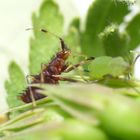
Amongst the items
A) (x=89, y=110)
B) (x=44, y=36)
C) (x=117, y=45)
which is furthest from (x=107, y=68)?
(x=44, y=36)

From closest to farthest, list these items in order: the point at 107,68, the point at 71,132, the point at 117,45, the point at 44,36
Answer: the point at 71,132
the point at 107,68
the point at 117,45
the point at 44,36

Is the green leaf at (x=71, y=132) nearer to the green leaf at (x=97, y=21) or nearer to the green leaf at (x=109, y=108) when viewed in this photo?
the green leaf at (x=109, y=108)

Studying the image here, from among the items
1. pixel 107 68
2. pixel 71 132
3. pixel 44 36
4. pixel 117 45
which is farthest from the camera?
pixel 44 36

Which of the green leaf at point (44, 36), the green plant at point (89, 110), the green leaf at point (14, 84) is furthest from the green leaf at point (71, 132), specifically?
the green leaf at point (44, 36)

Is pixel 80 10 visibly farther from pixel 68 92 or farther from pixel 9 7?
pixel 68 92

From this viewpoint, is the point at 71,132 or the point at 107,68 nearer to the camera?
the point at 71,132

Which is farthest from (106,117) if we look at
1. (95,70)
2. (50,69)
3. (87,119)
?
(50,69)

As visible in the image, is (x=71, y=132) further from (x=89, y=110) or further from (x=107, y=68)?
(x=107, y=68)
